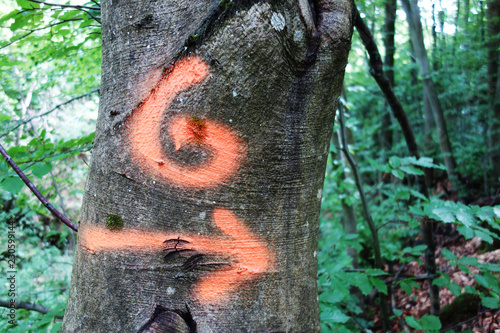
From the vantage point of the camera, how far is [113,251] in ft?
2.46

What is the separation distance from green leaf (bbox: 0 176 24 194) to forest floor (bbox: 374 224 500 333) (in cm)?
225

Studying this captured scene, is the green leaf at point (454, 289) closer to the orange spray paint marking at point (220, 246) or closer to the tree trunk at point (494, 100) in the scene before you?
the orange spray paint marking at point (220, 246)

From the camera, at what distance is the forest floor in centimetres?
280

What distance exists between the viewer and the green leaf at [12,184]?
125cm

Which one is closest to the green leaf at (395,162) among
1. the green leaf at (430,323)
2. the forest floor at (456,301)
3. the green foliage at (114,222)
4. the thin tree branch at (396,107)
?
the thin tree branch at (396,107)

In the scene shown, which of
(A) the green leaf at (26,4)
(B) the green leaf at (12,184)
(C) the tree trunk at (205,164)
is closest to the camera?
(C) the tree trunk at (205,164)

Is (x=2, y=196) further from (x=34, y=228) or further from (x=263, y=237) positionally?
(x=263, y=237)

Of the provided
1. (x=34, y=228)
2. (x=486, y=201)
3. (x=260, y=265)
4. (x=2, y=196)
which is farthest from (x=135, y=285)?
(x=34, y=228)

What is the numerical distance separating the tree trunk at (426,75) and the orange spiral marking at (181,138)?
505 centimetres

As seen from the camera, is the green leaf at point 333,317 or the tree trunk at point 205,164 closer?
the tree trunk at point 205,164

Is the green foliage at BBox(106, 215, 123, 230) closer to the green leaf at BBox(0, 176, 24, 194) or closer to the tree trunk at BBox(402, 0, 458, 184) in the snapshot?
the green leaf at BBox(0, 176, 24, 194)

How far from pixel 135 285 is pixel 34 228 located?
676 cm

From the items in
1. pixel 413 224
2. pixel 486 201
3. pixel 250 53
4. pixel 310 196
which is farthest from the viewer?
pixel 486 201

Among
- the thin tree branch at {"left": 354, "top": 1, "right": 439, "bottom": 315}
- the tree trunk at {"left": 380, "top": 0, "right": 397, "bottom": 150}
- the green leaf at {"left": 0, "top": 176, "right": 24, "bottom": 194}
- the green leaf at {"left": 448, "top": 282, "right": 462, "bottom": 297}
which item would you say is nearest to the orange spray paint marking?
the green leaf at {"left": 0, "top": 176, "right": 24, "bottom": 194}
